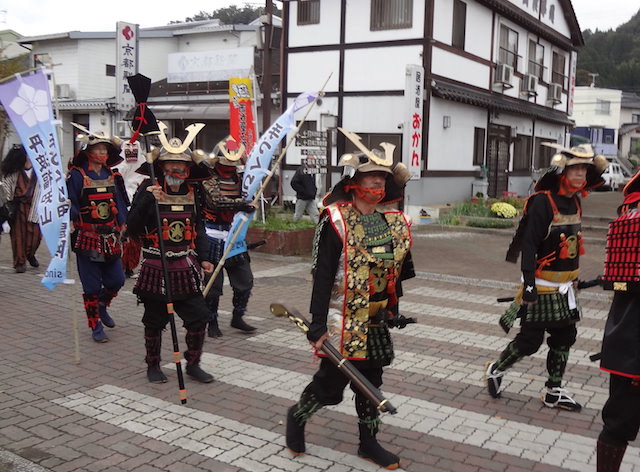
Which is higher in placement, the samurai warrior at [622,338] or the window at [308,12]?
the window at [308,12]

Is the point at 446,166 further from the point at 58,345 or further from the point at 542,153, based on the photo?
the point at 58,345

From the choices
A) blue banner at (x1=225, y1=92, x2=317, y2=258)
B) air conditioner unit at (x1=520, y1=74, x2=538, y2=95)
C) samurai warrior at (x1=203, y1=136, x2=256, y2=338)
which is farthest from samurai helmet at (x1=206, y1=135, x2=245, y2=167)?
air conditioner unit at (x1=520, y1=74, x2=538, y2=95)

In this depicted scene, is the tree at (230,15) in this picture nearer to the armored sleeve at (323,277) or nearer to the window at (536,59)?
the window at (536,59)

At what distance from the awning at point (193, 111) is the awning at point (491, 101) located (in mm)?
8193

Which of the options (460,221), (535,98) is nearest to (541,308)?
(460,221)

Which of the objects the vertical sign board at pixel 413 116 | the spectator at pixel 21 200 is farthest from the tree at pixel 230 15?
the spectator at pixel 21 200

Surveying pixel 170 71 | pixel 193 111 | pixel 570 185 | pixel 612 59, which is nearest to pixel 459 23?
pixel 193 111

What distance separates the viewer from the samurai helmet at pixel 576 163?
4902 mm

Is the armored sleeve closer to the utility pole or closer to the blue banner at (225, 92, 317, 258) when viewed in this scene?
the blue banner at (225, 92, 317, 258)

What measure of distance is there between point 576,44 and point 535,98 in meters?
5.55

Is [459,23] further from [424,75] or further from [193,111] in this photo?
[193,111]

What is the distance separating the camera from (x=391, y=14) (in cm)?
1812

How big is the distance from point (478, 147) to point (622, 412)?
60.7ft

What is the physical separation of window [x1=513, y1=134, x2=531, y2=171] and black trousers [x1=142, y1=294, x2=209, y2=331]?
68.8 ft
